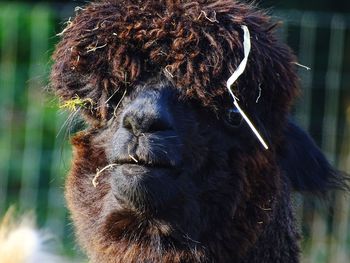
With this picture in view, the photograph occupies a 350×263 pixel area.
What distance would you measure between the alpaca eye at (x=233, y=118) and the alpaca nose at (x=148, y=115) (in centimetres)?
23

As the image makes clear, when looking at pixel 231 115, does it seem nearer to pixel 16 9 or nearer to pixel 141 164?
pixel 141 164

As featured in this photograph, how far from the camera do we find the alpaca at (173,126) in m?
3.23

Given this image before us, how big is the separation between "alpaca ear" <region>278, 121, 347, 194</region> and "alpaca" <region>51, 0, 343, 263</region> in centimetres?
21

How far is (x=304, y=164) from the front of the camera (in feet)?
12.6

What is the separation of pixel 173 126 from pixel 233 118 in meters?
0.26

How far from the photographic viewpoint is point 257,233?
3471mm

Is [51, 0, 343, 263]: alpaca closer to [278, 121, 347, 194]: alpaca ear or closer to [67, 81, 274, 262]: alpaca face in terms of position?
[67, 81, 274, 262]: alpaca face

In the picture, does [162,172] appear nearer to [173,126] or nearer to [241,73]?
[173,126]

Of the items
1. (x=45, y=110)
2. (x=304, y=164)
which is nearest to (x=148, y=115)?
(x=304, y=164)

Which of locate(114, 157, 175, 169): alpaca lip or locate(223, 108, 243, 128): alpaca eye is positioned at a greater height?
locate(223, 108, 243, 128): alpaca eye

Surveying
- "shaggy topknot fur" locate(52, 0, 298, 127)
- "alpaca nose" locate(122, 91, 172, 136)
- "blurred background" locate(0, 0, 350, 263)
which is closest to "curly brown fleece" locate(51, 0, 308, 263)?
"shaggy topknot fur" locate(52, 0, 298, 127)

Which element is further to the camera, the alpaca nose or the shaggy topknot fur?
the shaggy topknot fur

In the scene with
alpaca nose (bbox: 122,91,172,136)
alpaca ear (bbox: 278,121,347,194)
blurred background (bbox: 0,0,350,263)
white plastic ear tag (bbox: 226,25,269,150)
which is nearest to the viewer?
alpaca nose (bbox: 122,91,172,136)

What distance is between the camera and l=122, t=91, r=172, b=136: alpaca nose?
10.4 ft
